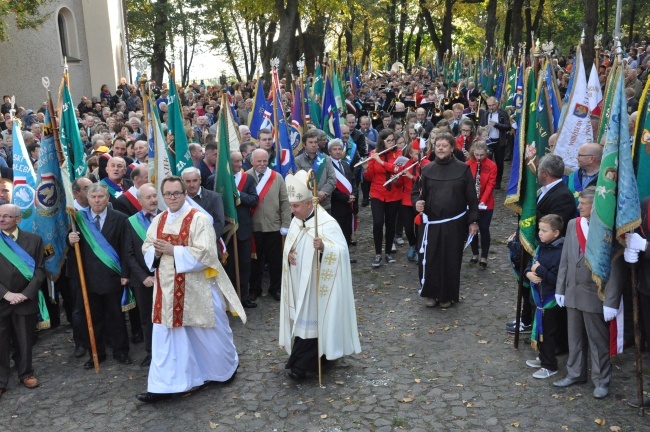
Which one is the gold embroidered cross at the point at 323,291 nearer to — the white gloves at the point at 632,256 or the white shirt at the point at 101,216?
the white shirt at the point at 101,216

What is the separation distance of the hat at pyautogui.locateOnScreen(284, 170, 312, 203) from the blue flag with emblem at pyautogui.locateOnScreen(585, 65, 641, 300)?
8.05 feet

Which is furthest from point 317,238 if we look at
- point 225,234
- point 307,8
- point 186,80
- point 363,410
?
point 186,80

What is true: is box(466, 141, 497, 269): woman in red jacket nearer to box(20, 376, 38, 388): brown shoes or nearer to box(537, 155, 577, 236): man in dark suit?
box(537, 155, 577, 236): man in dark suit

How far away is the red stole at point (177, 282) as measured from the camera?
20.1 feet

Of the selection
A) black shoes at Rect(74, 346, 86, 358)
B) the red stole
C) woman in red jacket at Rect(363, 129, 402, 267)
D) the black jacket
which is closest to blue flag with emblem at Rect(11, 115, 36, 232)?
black shoes at Rect(74, 346, 86, 358)

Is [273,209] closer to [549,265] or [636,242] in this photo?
[549,265]

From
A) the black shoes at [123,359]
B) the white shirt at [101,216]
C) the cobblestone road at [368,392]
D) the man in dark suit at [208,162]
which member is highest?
the man in dark suit at [208,162]

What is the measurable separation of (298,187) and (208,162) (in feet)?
10.5

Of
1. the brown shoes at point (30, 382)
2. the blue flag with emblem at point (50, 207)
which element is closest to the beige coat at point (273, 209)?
the blue flag with emblem at point (50, 207)

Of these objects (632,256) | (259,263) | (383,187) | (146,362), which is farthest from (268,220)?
(632,256)

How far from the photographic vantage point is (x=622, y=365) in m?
6.58

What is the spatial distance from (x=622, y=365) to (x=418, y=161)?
444cm

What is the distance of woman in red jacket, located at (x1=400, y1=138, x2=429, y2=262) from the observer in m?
10.1

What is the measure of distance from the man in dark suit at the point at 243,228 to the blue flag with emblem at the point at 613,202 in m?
4.39
